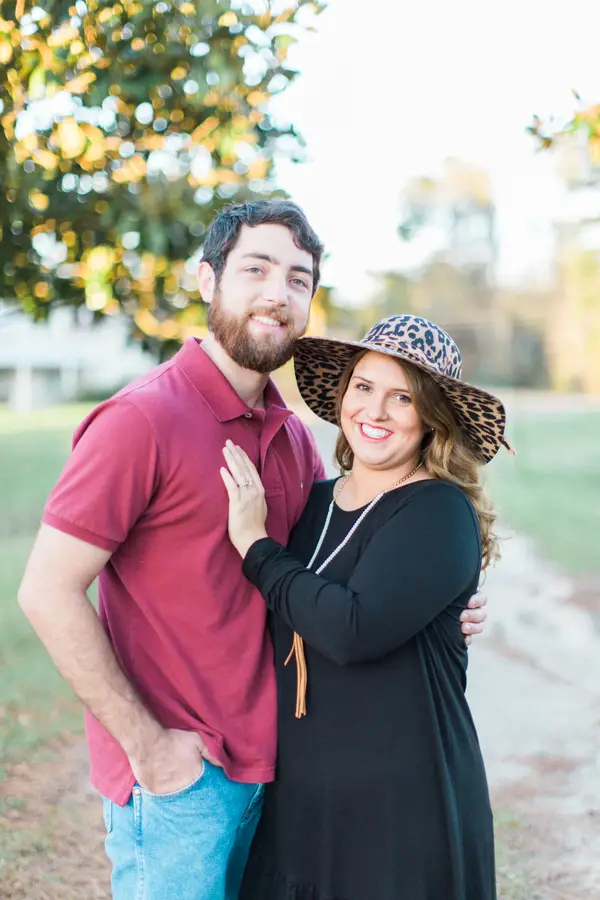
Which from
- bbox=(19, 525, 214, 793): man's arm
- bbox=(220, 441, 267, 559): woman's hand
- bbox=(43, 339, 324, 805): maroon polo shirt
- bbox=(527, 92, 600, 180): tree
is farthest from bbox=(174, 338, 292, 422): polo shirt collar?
bbox=(527, 92, 600, 180): tree

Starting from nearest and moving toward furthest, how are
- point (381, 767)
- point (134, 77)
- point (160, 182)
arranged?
point (381, 767) < point (134, 77) < point (160, 182)

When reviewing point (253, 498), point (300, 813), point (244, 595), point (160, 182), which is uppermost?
point (160, 182)

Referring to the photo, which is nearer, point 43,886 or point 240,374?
point 240,374

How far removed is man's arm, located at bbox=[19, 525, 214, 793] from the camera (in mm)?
2035

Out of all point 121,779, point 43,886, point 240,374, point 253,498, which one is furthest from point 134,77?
point 43,886

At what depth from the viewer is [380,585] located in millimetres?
2125

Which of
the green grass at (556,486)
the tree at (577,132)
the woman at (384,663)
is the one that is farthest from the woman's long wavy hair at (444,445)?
the green grass at (556,486)

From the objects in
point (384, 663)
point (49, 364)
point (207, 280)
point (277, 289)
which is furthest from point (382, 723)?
point (49, 364)

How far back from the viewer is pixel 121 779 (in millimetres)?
2213

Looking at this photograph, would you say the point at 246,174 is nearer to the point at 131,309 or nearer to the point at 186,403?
the point at 131,309

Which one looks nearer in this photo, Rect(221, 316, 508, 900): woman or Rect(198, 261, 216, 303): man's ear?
Rect(221, 316, 508, 900): woman

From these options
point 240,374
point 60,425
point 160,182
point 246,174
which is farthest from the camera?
point 60,425

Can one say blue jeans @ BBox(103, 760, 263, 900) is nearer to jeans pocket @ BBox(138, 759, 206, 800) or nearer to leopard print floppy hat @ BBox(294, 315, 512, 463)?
jeans pocket @ BBox(138, 759, 206, 800)

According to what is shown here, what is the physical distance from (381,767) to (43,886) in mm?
2422
